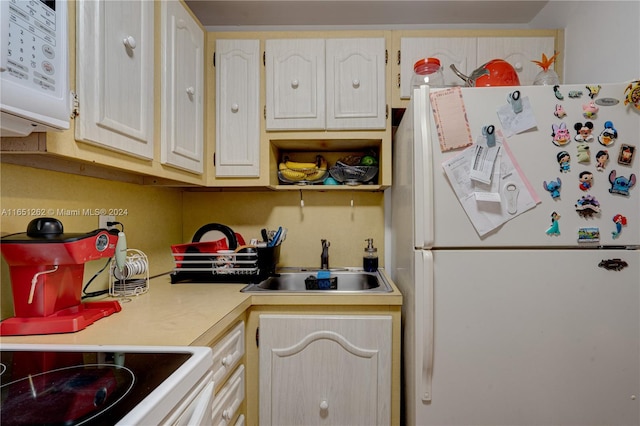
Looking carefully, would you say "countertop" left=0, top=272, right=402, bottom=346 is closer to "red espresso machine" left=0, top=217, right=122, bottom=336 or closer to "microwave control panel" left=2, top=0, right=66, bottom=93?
"red espresso machine" left=0, top=217, right=122, bottom=336

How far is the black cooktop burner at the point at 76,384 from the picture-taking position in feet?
1.61

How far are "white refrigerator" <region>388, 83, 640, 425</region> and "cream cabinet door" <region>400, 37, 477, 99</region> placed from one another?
0.49m

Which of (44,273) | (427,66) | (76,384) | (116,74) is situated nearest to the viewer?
(76,384)

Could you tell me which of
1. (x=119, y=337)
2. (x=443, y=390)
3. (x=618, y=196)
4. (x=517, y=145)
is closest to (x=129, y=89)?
(x=119, y=337)

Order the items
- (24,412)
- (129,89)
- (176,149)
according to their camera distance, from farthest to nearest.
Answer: (176,149) → (129,89) → (24,412)

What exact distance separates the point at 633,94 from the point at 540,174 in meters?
0.42

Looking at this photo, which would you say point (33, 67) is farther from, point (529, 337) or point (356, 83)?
point (529, 337)

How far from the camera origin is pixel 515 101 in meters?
1.12

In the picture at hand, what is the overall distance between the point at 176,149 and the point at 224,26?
1084mm

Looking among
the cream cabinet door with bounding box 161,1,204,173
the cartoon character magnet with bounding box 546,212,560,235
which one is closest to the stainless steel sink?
the cream cabinet door with bounding box 161,1,204,173

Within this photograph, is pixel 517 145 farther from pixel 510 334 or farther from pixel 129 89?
pixel 129 89

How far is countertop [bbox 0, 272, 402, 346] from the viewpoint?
0.80 metres

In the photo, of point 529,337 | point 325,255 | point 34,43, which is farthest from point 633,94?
point 34,43

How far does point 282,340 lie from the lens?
131cm
